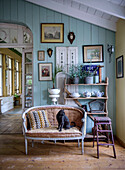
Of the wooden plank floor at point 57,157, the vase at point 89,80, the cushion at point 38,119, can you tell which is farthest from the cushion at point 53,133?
the vase at point 89,80

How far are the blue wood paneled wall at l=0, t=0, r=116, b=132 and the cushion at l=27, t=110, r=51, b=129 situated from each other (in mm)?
732

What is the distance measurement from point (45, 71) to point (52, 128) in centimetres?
157

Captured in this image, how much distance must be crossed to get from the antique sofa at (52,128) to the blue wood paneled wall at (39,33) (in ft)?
1.95

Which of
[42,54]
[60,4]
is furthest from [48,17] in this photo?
[42,54]

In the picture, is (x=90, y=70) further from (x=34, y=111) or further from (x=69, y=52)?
(x=34, y=111)

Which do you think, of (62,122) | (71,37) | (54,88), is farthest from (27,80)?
(62,122)

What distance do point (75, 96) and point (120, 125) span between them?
1.30 metres

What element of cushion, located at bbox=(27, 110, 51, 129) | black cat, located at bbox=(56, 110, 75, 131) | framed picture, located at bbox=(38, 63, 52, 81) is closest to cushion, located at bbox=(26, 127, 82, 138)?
black cat, located at bbox=(56, 110, 75, 131)

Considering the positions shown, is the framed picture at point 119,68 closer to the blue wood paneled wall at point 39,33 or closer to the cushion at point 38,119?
the blue wood paneled wall at point 39,33

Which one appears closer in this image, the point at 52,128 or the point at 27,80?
the point at 52,128

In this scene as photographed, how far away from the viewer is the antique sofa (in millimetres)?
3123

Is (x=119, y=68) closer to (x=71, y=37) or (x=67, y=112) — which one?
(x=71, y=37)

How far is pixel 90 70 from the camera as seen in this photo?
164 inches

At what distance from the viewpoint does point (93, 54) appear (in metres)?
4.22
